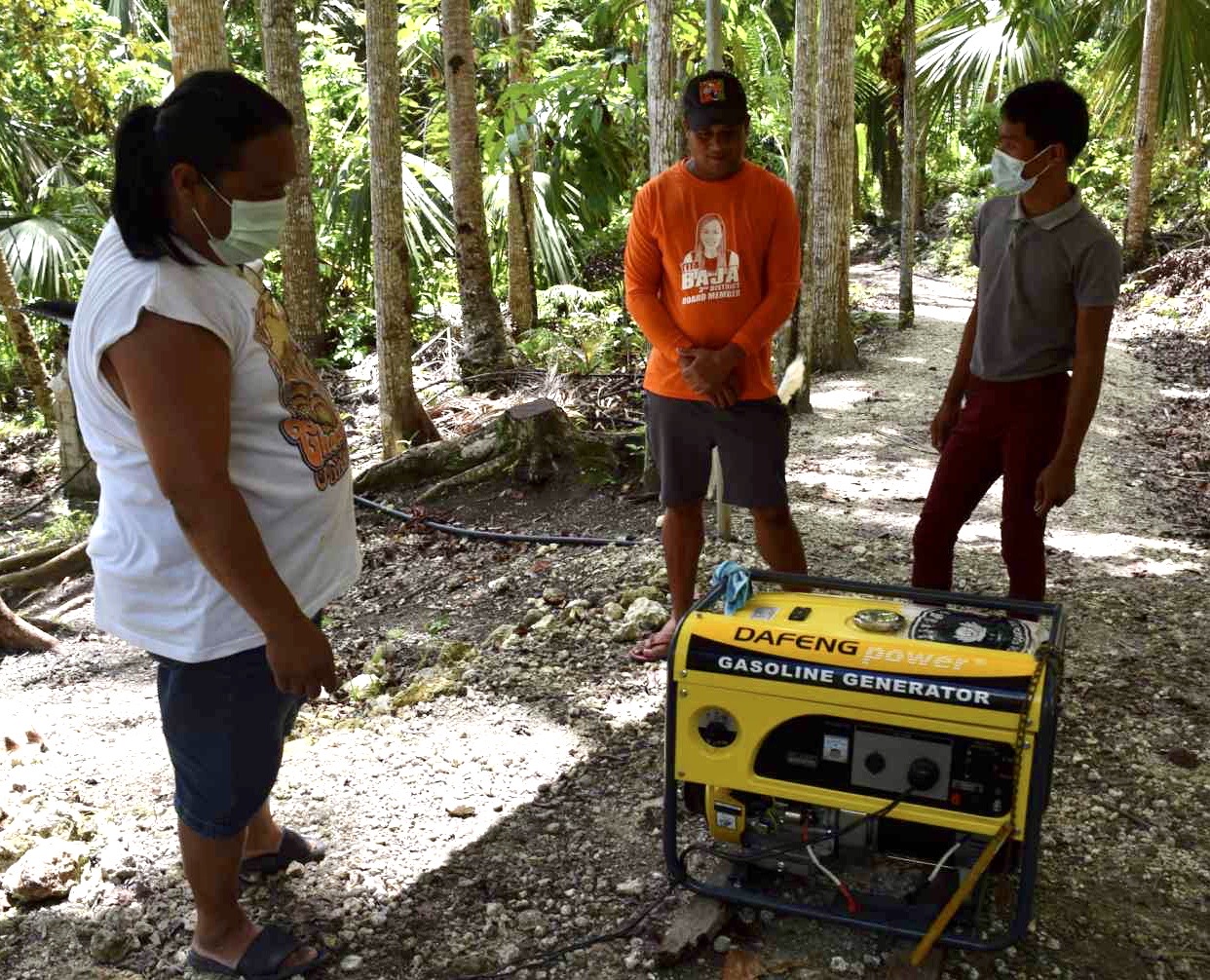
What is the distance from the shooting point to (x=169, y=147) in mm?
1883

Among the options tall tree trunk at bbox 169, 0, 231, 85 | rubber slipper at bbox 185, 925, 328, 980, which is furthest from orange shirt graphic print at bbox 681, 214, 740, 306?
tall tree trunk at bbox 169, 0, 231, 85

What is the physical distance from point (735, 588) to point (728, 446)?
1.25 meters

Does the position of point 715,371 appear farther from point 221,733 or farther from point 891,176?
point 891,176

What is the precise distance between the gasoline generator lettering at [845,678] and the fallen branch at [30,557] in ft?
20.0

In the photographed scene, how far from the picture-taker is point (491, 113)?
41.7 feet

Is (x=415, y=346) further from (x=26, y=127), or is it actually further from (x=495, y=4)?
(x=26, y=127)

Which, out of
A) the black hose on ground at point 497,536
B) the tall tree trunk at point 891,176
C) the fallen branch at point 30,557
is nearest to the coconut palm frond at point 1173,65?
the tall tree trunk at point 891,176

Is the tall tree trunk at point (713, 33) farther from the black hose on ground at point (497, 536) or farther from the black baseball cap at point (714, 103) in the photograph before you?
the black hose on ground at point (497, 536)

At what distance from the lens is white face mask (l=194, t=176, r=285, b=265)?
1.95 meters

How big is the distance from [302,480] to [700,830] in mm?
1492

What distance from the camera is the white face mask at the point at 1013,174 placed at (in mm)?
3047

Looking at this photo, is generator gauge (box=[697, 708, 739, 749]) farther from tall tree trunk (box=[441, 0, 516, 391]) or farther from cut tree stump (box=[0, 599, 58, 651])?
tall tree trunk (box=[441, 0, 516, 391])

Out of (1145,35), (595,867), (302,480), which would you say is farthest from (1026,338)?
(1145,35)

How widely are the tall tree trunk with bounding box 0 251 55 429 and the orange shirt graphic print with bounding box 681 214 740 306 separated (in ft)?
25.0
